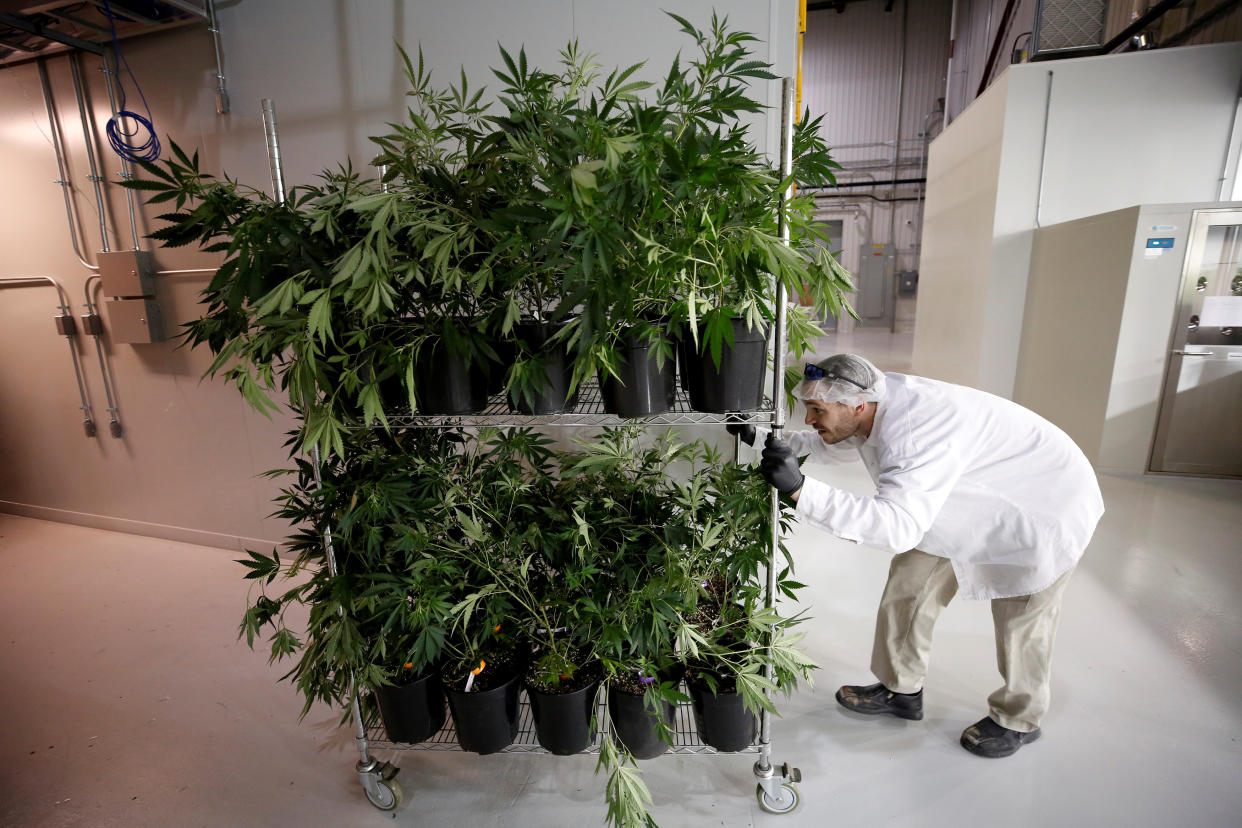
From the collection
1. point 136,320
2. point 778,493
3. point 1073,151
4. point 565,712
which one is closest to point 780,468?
point 778,493

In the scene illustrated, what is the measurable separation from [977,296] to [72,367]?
635 cm

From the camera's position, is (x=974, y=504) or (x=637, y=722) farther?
(x=974, y=504)

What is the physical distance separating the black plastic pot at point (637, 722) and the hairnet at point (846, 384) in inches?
36.4

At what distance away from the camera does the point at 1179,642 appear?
222 centimetres

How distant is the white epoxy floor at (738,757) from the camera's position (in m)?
1.62

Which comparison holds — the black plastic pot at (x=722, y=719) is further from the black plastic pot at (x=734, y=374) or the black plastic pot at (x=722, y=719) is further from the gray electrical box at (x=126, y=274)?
the gray electrical box at (x=126, y=274)

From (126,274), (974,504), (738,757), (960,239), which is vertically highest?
→ (960,239)

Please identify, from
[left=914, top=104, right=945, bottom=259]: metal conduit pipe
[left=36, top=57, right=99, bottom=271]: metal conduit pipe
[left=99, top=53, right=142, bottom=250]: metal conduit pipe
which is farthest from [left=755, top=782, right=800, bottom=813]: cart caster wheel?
[left=914, top=104, right=945, bottom=259]: metal conduit pipe

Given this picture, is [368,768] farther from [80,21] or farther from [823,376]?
[80,21]

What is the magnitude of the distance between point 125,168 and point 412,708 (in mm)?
3130

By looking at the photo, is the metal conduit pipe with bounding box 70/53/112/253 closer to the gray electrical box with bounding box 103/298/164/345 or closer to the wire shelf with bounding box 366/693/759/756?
the gray electrical box with bounding box 103/298/164/345

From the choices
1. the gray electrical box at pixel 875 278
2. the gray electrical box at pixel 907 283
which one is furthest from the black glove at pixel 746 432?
the gray electrical box at pixel 907 283

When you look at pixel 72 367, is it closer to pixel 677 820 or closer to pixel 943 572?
pixel 677 820

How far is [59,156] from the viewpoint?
3086 millimetres
